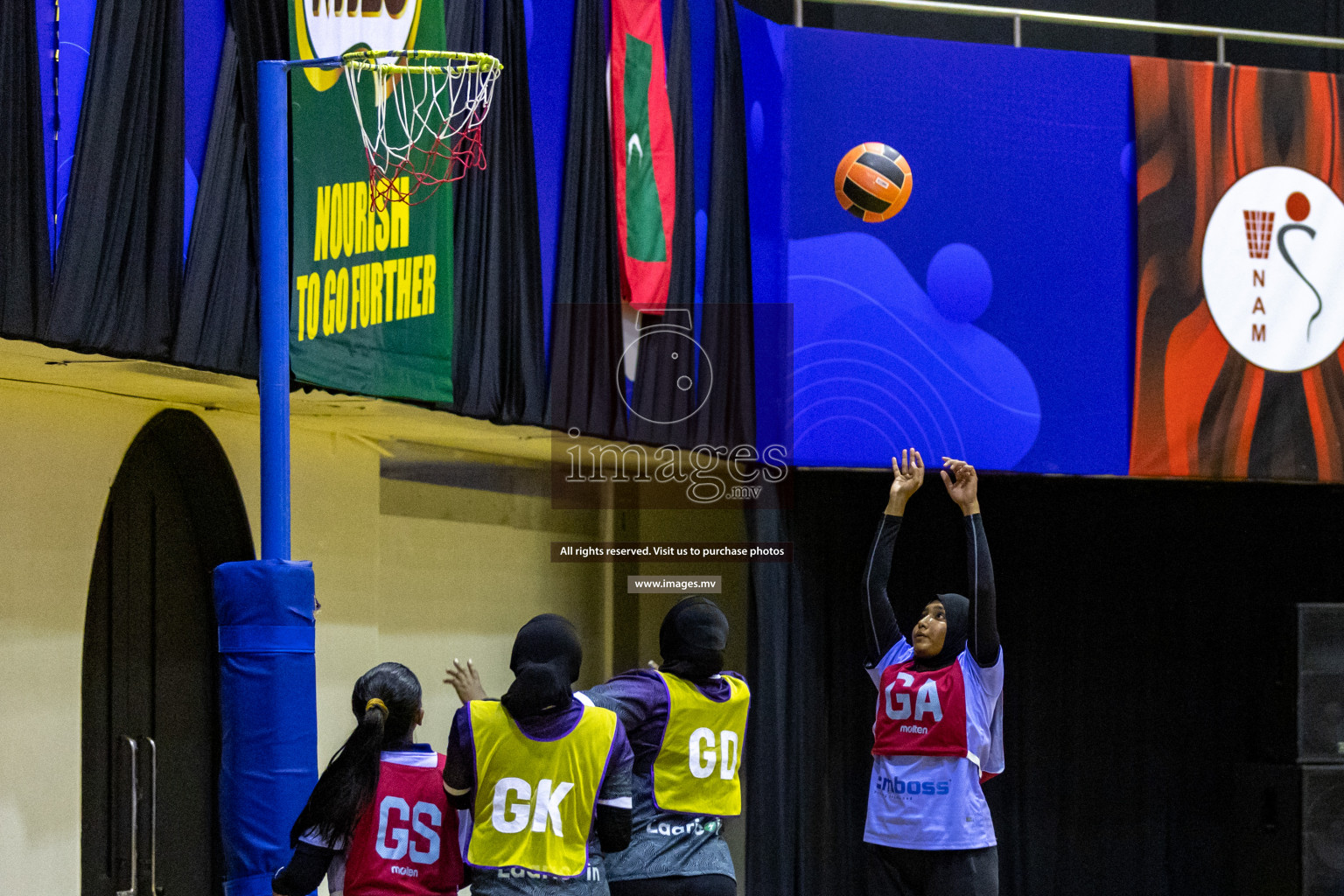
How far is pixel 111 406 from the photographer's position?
255 inches

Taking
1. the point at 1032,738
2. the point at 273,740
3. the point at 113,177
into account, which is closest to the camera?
the point at 273,740

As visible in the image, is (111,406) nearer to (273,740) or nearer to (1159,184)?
(273,740)

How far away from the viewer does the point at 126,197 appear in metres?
5.09

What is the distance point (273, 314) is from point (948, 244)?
533 cm

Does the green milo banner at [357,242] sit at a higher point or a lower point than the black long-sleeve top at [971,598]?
higher

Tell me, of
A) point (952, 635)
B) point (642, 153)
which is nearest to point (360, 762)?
point (952, 635)

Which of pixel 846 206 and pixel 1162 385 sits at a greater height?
pixel 846 206

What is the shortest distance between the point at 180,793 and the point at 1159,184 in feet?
21.8

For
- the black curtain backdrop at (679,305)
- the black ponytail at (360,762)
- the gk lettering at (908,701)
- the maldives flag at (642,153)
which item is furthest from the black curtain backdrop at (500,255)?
the black ponytail at (360,762)

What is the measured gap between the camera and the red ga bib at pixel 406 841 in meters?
4.31

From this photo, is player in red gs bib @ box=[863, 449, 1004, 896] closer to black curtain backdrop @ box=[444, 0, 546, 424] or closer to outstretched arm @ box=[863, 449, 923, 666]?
outstretched arm @ box=[863, 449, 923, 666]

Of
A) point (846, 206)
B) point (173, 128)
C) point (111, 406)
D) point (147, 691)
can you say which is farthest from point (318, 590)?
point (846, 206)

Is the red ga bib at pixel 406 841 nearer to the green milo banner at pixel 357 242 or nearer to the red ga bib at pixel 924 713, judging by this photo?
the green milo banner at pixel 357 242

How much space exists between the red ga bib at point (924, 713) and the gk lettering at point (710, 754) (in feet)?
4.23
